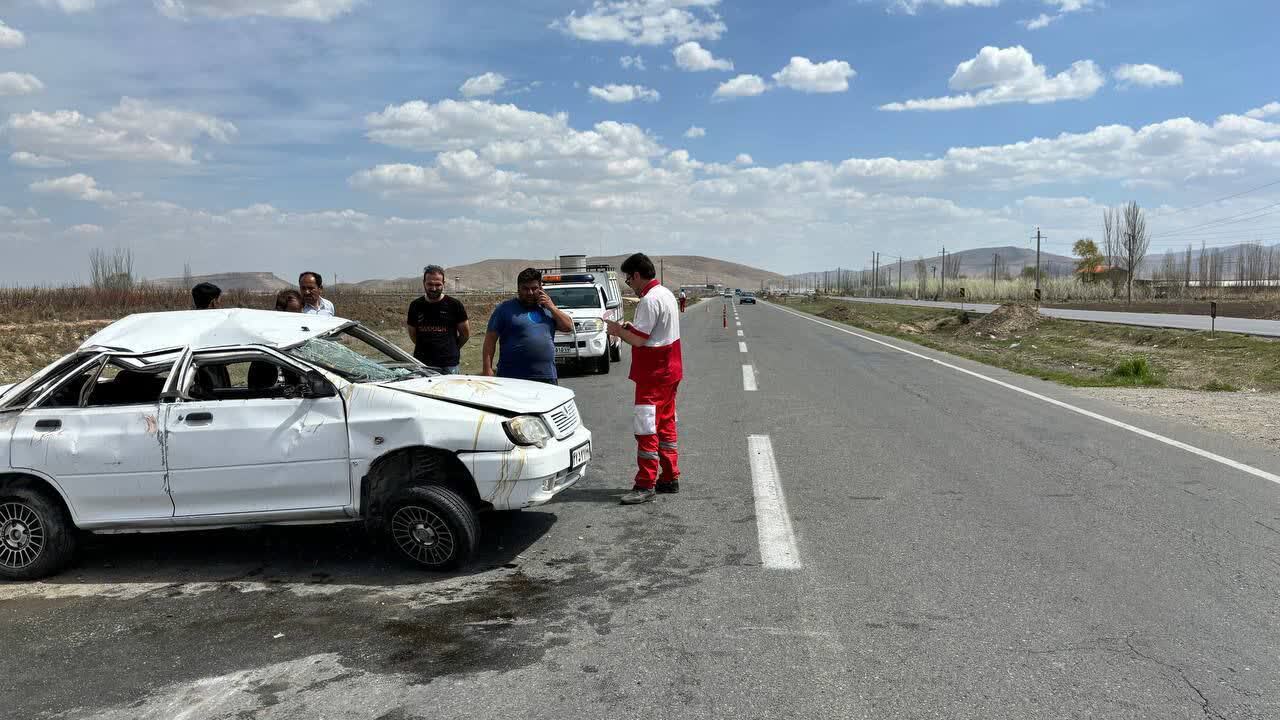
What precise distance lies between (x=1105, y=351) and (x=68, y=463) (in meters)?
24.0

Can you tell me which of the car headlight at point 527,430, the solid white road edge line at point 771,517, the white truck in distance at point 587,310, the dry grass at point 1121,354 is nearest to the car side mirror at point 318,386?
the car headlight at point 527,430

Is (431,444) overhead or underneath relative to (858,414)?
overhead

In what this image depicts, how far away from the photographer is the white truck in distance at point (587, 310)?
51.8 feet

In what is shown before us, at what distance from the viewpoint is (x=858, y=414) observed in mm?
10859

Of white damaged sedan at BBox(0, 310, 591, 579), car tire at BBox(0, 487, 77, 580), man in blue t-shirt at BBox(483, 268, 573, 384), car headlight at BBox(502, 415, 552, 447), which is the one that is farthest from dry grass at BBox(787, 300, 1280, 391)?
car tire at BBox(0, 487, 77, 580)

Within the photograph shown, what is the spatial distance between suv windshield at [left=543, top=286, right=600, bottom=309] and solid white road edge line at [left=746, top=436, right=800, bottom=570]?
896 centimetres

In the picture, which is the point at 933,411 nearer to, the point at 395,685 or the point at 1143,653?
the point at 1143,653

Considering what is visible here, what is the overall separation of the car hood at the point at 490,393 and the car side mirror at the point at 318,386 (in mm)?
321

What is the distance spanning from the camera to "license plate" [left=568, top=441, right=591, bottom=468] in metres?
5.47

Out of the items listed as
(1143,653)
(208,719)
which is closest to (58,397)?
(208,719)

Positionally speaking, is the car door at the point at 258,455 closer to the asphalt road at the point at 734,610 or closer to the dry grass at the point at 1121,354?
the asphalt road at the point at 734,610

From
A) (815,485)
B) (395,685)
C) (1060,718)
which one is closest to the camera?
(1060,718)

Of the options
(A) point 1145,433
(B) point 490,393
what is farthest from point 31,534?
(A) point 1145,433

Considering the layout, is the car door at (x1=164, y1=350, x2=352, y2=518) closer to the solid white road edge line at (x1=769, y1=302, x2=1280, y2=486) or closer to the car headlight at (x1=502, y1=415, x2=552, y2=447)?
the car headlight at (x1=502, y1=415, x2=552, y2=447)
